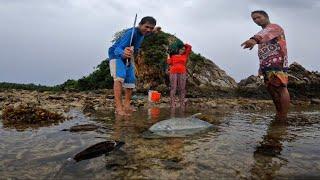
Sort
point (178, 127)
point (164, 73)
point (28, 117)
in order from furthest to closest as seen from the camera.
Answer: point (164, 73)
point (28, 117)
point (178, 127)

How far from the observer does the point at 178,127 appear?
19.2 feet

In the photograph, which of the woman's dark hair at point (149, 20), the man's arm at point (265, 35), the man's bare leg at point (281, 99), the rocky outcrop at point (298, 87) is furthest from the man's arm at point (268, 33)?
the rocky outcrop at point (298, 87)

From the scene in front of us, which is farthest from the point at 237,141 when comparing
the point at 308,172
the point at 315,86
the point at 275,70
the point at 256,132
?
the point at 315,86

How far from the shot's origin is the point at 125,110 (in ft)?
27.8

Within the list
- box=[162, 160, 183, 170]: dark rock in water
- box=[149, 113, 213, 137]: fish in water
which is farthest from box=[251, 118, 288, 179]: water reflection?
box=[149, 113, 213, 137]: fish in water

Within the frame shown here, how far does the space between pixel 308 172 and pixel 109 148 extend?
195cm

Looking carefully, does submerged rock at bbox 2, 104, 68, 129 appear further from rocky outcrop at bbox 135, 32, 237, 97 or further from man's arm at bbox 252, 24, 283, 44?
rocky outcrop at bbox 135, 32, 237, 97

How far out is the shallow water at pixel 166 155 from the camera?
333 cm

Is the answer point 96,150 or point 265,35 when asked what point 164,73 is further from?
point 96,150

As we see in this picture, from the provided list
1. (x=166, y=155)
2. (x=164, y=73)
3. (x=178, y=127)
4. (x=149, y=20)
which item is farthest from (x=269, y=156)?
(x=164, y=73)

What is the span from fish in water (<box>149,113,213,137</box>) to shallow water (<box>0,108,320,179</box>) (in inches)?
8.3

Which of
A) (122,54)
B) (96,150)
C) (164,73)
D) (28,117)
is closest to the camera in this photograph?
(96,150)

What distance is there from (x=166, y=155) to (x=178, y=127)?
1.88m

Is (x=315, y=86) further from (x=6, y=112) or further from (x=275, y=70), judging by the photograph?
(x=6, y=112)
